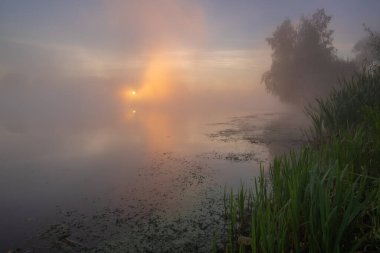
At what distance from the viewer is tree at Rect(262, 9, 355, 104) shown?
146 ft

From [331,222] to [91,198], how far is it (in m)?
9.68

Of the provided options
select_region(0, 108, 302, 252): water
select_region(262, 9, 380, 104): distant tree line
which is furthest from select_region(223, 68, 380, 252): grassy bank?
select_region(262, 9, 380, 104): distant tree line

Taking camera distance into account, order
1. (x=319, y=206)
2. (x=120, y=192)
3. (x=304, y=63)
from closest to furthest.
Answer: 1. (x=319, y=206)
2. (x=120, y=192)
3. (x=304, y=63)

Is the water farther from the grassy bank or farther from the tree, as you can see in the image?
the tree

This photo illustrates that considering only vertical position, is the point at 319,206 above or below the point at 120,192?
above

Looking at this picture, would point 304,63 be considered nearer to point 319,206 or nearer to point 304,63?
point 304,63

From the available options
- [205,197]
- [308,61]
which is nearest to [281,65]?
[308,61]

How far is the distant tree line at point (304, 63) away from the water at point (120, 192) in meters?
26.1

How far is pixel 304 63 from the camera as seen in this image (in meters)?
47.0

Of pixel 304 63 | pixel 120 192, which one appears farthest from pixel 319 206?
pixel 304 63

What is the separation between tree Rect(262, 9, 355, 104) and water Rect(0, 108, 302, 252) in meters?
26.2

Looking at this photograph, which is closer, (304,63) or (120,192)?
(120,192)

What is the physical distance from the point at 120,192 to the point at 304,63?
4338 centimetres

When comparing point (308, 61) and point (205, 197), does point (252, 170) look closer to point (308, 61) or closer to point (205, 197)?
point (205, 197)
